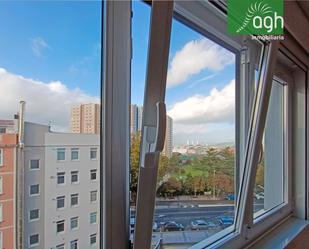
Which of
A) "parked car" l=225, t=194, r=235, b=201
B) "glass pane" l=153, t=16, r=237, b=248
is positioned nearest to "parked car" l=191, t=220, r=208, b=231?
"glass pane" l=153, t=16, r=237, b=248

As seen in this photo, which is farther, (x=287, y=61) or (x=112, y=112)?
(x=287, y=61)

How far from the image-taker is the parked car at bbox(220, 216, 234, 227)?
1675mm

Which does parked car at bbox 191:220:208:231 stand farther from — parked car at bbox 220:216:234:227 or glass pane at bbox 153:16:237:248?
parked car at bbox 220:216:234:227

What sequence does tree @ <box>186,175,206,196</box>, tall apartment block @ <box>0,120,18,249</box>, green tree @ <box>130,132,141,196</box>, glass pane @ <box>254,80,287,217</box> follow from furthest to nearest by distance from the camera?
1. glass pane @ <box>254,80,287,217</box>
2. tree @ <box>186,175,206,196</box>
3. green tree @ <box>130,132,141,196</box>
4. tall apartment block @ <box>0,120,18,249</box>

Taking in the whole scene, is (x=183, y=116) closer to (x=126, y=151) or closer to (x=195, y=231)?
(x=126, y=151)

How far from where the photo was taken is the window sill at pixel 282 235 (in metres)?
1.82

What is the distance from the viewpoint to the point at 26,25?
0.73 m

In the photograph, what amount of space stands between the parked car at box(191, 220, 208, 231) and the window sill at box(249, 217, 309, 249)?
18.1 inches

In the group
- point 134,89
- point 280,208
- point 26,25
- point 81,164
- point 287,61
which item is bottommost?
point 280,208

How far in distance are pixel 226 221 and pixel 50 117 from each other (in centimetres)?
126

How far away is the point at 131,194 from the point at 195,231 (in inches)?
23.3

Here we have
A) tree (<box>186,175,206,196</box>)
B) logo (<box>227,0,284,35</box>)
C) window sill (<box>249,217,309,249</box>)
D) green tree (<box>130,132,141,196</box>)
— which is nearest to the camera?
green tree (<box>130,132,141,196</box>)

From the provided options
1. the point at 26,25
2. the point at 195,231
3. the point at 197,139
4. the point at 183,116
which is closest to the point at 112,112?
the point at 26,25

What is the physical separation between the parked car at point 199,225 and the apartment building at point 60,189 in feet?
2.06
